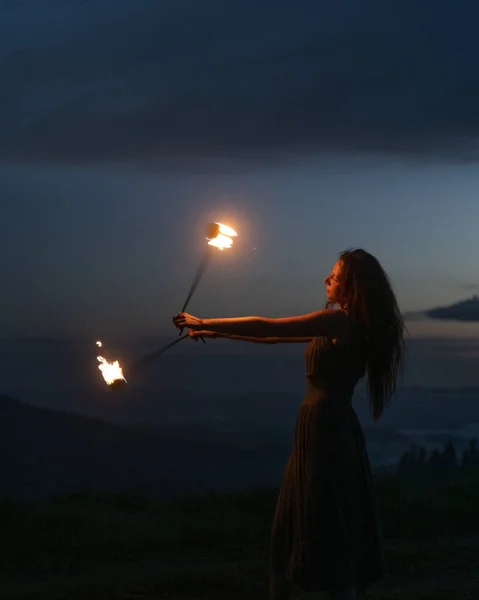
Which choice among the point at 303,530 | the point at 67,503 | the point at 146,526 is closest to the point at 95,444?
the point at 67,503

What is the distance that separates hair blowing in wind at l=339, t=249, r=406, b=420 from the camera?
17.0ft

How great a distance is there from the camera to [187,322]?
5.12 meters

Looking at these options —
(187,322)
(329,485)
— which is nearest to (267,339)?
(187,322)

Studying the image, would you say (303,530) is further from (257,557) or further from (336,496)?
(257,557)

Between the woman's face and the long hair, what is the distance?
28 mm

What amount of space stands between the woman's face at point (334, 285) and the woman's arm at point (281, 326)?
0.18 meters

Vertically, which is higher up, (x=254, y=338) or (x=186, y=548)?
(x=254, y=338)

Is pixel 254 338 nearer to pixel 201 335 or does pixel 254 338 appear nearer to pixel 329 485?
pixel 201 335

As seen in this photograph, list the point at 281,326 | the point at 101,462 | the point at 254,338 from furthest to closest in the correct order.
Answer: the point at 101,462 < the point at 254,338 < the point at 281,326

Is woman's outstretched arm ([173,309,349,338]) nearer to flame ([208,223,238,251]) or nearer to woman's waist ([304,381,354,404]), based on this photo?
woman's waist ([304,381,354,404])

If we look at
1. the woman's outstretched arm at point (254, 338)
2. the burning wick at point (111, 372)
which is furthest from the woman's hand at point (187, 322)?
the burning wick at point (111, 372)

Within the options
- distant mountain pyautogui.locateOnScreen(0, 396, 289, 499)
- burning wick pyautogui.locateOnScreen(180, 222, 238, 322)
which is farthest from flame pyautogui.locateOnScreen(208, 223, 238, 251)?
distant mountain pyautogui.locateOnScreen(0, 396, 289, 499)

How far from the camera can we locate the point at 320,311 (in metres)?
5.14

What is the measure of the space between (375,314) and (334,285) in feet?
0.96
